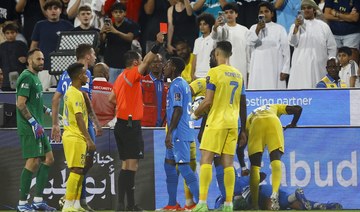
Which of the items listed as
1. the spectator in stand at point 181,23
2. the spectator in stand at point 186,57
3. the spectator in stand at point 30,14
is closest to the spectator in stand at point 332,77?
the spectator in stand at point 186,57

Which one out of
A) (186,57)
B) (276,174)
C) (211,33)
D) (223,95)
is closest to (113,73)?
(186,57)

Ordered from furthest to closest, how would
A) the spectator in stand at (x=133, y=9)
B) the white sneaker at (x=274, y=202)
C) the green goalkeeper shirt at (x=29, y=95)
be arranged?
the spectator in stand at (x=133, y=9) < the white sneaker at (x=274, y=202) < the green goalkeeper shirt at (x=29, y=95)

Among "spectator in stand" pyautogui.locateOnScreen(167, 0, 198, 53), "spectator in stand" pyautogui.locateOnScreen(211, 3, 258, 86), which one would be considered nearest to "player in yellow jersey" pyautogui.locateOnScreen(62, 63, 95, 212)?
"spectator in stand" pyautogui.locateOnScreen(211, 3, 258, 86)

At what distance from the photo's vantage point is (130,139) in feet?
49.1

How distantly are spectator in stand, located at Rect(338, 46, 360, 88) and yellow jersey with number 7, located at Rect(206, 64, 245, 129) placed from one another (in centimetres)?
519

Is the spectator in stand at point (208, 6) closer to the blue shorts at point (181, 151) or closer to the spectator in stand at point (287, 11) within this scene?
the spectator in stand at point (287, 11)

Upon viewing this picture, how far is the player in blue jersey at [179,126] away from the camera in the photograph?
588 inches

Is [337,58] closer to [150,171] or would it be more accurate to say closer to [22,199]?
[150,171]

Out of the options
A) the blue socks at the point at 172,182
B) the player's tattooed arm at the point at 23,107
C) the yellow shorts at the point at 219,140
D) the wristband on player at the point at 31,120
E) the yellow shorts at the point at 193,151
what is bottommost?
the blue socks at the point at 172,182

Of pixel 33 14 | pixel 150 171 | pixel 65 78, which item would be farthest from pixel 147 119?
pixel 33 14

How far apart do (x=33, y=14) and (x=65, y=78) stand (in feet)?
21.4

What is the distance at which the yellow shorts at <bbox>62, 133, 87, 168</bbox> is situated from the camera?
14.2 meters

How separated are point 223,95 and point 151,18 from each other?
280 inches

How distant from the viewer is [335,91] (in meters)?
17.2
